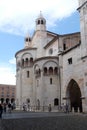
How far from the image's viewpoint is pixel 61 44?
41906 mm

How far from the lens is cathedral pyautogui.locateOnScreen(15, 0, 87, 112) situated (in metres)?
34.1

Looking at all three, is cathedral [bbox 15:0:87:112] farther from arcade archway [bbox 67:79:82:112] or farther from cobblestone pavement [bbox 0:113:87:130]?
cobblestone pavement [bbox 0:113:87:130]

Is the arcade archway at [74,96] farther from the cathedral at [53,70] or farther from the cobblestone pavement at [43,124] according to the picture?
the cobblestone pavement at [43,124]

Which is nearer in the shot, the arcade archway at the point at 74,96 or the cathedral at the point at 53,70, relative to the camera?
the cathedral at the point at 53,70

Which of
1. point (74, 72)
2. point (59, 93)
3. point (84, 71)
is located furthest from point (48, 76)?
point (84, 71)

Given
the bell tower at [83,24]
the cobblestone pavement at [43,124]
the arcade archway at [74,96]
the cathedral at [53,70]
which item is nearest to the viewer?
the cobblestone pavement at [43,124]

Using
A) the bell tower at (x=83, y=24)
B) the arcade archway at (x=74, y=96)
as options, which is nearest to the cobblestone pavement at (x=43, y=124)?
the bell tower at (x=83, y=24)

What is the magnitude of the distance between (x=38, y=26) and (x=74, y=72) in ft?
54.2

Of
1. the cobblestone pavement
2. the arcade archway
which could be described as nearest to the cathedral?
the arcade archway

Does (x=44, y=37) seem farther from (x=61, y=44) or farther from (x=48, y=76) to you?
(x=48, y=76)

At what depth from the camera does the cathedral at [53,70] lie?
1342 inches

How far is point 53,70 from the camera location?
133 ft

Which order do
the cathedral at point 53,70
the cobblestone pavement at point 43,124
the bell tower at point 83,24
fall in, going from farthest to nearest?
the cathedral at point 53,70, the bell tower at point 83,24, the cobblestone pavement at point 43,124

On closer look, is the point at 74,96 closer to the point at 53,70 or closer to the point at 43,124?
the point at 53,70
